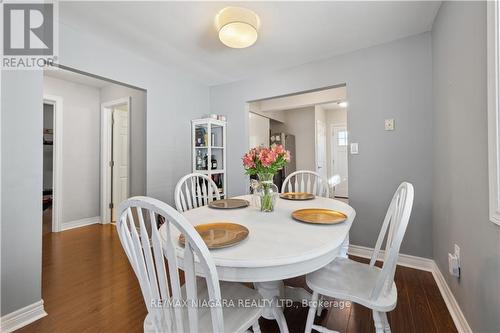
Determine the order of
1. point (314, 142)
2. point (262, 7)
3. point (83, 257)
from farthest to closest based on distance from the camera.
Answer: point (314, 142) → point (83, 257) → point (262, 7)

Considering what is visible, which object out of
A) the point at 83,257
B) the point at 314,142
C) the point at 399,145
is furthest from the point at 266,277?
the point at 314,142

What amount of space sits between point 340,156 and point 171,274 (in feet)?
20.0

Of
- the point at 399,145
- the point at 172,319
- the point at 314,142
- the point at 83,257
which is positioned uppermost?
the point at 314,142

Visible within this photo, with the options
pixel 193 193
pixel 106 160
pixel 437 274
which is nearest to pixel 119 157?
pixel 106 160

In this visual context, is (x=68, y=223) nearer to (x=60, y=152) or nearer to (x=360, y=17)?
(x=60, y=152)

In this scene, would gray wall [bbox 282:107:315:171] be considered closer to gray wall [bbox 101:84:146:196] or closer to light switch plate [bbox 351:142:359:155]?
light switch plate [bbox 351:142:359:155]

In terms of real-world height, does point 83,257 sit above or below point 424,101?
below

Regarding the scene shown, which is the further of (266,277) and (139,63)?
(139,63)

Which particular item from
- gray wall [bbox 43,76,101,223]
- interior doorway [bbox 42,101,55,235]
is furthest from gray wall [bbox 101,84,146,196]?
interior doorway [bbox 42,101,55,235]

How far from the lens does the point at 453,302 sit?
4.99 ft

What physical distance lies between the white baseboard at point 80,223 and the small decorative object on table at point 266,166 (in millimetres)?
3510

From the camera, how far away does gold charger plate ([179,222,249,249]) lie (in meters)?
0.93

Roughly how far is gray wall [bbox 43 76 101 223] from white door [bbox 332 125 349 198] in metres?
5.38

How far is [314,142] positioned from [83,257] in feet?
15.4
